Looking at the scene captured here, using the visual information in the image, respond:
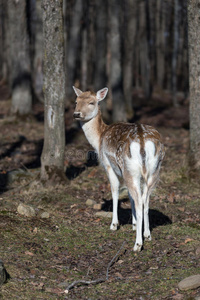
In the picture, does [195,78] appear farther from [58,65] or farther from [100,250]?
[100,250]

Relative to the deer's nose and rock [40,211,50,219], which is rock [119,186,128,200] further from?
the deer's nose

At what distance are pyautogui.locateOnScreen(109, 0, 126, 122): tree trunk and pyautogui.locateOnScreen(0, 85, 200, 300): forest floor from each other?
591 cm

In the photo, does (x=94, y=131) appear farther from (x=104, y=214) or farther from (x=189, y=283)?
(x=189, y=283)

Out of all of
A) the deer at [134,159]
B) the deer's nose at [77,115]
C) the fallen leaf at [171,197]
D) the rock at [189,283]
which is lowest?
the fallen leaf at [171,197]

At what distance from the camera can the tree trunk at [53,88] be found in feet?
35.0

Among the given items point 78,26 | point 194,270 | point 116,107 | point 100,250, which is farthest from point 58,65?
point 78,26

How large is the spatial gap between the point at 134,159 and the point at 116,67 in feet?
44.1

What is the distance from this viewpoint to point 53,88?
423 inches

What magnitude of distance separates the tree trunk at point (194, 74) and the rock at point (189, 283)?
231 inches

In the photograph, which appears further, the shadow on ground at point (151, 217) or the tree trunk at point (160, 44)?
the tree trunk at point (160, 44)

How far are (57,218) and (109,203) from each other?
5.69 feet

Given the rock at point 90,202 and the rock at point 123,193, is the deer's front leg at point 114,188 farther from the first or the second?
the rock at point 123,193

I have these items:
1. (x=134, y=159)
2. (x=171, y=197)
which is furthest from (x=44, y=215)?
(x=171, y=197)

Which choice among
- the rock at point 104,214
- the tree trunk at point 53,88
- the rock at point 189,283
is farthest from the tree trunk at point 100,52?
the rock at point 189,283
